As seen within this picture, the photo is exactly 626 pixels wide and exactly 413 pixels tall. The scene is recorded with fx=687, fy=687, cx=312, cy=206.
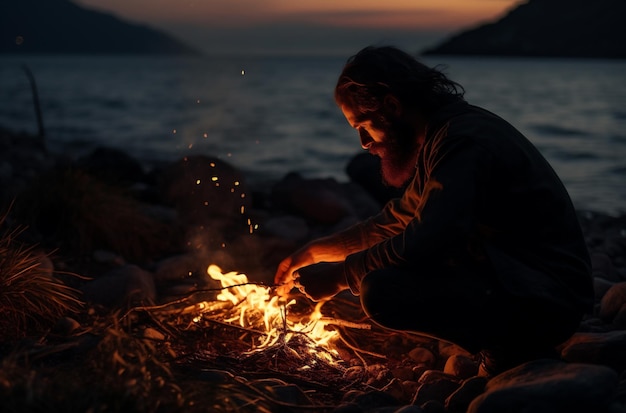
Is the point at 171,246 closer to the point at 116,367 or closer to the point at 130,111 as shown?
the point at 116,367

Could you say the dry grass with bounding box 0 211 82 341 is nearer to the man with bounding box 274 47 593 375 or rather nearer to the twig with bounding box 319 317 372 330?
the twig with bounding box 319 317 372 330

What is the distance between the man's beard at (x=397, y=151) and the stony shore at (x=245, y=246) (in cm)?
110

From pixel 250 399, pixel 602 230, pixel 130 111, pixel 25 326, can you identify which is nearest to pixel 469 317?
pixel 250 399

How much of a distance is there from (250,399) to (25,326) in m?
1.81

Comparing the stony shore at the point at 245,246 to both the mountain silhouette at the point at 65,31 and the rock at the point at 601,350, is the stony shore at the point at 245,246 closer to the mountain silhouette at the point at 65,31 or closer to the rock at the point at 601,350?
the rock at the point at 601,350

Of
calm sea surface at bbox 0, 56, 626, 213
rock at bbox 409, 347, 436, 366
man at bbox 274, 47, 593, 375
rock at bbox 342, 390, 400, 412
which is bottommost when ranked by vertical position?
calm sea surface at bbox 0, 56, 626, 213

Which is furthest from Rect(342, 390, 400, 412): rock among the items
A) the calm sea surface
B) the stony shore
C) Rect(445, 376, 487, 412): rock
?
the calm sea surface

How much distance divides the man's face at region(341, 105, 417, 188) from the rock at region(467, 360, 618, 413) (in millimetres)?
1258

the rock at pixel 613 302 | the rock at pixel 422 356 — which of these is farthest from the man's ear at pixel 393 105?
the rock at pixel 613 302

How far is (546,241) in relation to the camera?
10.9 feet

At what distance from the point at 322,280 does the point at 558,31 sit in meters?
73.1

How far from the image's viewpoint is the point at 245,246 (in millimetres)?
6734

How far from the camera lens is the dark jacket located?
10.2ft

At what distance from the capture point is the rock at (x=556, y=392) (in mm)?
2883
